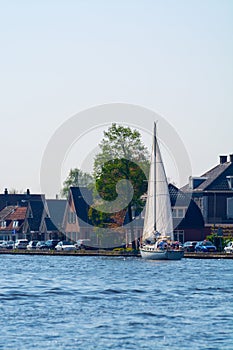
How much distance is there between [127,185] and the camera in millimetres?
118438

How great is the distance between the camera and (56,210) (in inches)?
6816

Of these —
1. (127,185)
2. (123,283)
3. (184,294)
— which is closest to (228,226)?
(127,185)

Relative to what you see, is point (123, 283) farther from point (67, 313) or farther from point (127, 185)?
point (127, 185)

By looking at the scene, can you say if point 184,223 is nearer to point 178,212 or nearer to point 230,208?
point 178,212

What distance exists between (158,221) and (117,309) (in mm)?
53379

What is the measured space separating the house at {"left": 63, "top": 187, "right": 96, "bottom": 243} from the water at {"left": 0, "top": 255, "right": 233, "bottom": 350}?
211ft

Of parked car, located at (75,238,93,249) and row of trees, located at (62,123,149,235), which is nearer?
row of trees, located at (62,123,149,235)

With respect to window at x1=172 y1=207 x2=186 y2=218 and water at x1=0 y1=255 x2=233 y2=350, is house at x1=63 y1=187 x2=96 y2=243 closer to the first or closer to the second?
window at x1=172 y1=207 x2=186 y2=218

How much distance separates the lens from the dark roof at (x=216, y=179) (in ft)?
416

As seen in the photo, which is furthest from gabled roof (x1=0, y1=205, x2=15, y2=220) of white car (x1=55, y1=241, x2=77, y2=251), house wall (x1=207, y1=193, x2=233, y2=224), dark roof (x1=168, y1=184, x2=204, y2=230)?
house wall (x1=207, y1=193, x2=233, y2=224)

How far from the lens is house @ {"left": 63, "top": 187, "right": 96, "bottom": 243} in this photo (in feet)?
491

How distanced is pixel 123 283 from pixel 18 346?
1157 inches

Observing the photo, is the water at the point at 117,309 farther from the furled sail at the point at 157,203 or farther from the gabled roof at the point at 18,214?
the gabled roof at the point at 18,214

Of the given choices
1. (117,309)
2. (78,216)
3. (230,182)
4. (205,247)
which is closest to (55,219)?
(78,216)
